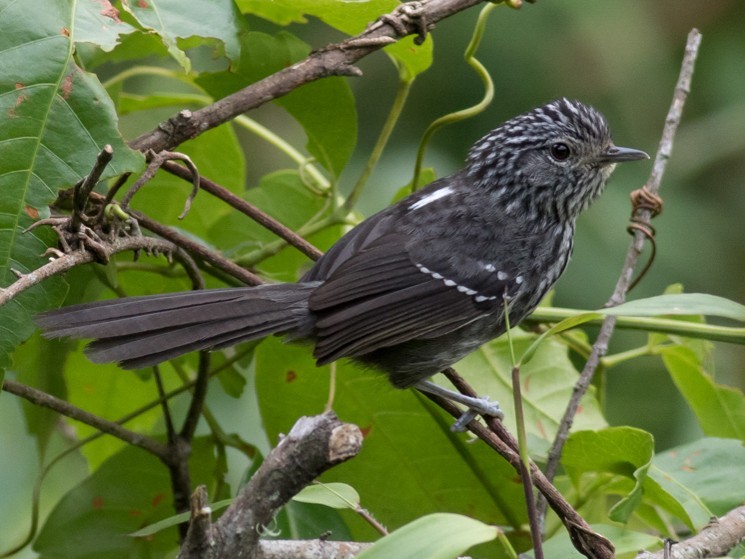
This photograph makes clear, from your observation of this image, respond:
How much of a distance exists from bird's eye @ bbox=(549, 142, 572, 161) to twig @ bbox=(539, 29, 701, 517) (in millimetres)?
451

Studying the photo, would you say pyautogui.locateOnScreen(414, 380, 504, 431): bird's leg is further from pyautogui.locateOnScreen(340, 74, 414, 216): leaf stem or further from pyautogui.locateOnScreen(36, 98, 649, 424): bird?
pyautogui.locateOnScreen(340, 74, 414, 216): leaf stem

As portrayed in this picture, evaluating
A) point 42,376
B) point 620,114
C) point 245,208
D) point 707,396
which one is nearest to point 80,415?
point 42,376

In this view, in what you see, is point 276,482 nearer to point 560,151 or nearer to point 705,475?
point 705,475

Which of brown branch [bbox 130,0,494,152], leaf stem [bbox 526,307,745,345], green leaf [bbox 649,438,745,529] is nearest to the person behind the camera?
brown branch [bbox 130,0,494,152]

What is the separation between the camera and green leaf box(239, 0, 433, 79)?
9.22 ft

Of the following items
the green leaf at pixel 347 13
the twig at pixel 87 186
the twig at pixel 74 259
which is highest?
the green leaf at pixel 347 13

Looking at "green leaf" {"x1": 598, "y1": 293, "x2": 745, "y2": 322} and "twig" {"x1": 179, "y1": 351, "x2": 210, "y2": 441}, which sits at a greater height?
"green leaf" {"x1": 598, "y1": 293, "x2": 745, "y2": 322}

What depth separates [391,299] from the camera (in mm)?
3250

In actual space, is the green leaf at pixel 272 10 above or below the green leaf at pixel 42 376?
above

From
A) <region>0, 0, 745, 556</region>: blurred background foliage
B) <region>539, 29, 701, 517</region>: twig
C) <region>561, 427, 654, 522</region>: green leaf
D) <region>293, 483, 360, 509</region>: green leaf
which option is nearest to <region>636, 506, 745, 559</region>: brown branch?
<region>561, 427, 654, 522</region>: green leaf

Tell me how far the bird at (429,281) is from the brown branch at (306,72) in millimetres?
463

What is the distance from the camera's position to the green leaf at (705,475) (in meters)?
2.75

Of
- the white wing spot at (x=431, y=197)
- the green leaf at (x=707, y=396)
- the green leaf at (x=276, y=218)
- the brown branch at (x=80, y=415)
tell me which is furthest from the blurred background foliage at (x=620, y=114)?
the brown branch at (x=80, y=415)

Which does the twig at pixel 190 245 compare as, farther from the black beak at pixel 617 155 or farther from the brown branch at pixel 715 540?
the black beak at pixel 617 155
